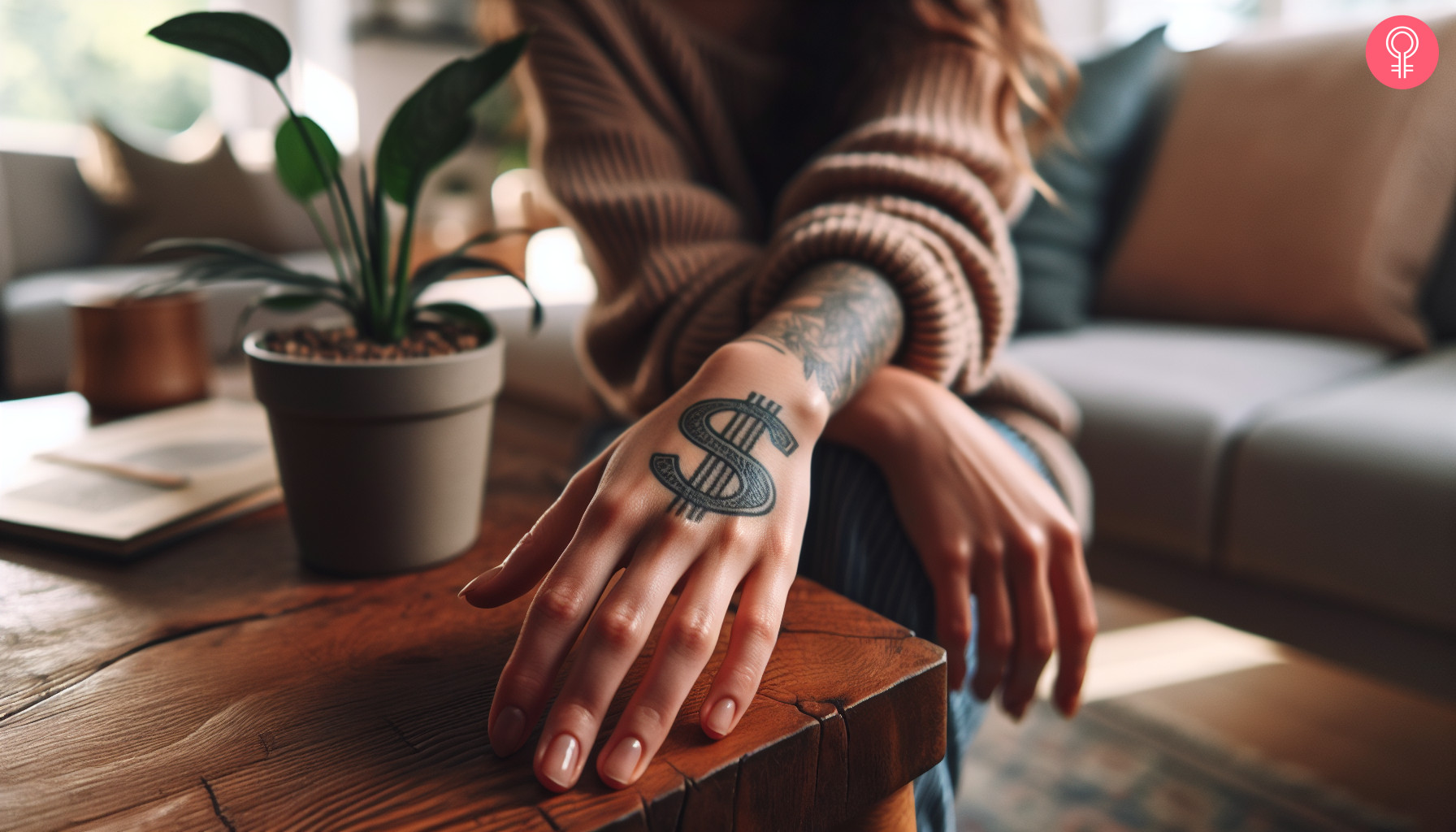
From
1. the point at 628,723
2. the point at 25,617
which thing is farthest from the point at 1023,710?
the point at 25,617

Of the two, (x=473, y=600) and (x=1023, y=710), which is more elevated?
(x=473, y=600)

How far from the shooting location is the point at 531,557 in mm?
361

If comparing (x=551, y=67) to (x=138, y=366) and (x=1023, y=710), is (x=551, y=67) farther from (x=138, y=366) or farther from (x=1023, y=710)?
(x=1023, y=710)

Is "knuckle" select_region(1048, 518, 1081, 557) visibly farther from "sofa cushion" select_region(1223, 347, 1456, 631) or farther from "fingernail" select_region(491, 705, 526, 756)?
"sofa cushion" select_region(1223, 347, 1456, 631)

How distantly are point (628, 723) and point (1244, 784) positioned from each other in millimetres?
1066

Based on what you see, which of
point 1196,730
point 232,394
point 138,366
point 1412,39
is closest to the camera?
point 138,366

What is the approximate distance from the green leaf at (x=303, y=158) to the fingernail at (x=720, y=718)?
13.5 inches

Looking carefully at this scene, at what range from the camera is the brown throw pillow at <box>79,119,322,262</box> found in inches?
98.9

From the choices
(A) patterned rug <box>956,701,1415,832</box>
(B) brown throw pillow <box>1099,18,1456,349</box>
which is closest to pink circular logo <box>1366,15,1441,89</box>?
(B) brown throw pillow <box>1099,18,1456,349</box>

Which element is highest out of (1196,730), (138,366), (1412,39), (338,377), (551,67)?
(1412,39)

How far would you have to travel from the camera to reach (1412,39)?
1.28 metres

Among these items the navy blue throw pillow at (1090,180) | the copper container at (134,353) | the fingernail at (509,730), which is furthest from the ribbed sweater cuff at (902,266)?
the navy blue throw pillow at (1090,180)

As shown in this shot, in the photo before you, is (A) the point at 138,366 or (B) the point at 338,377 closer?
(B) the point at 338,377

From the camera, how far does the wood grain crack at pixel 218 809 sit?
27 centimetres
